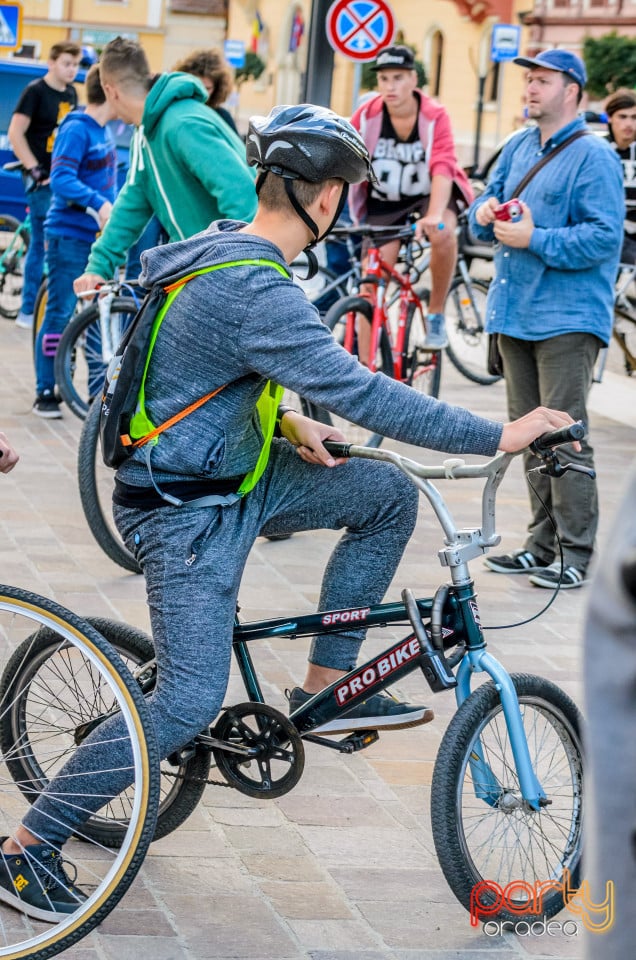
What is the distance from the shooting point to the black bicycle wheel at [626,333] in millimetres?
11047

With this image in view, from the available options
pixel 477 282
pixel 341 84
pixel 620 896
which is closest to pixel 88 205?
pixel 477 282

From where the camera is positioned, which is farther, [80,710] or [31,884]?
[80,710]

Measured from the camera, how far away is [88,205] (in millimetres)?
8891

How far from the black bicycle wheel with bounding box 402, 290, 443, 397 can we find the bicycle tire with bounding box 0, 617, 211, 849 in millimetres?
5449

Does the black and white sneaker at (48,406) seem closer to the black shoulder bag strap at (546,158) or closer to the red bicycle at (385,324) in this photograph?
the red bicycle at (385,324)

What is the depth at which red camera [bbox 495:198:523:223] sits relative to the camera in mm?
6016

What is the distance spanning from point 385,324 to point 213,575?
210 inches

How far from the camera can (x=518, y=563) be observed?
6.60 m

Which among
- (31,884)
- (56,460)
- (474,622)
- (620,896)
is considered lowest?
(56,460)

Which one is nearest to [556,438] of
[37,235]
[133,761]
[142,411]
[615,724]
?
[142,411]

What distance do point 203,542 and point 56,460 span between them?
477 centimetres

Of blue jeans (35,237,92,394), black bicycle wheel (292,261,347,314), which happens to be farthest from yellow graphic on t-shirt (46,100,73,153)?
blue jeans (35,237,92,394)

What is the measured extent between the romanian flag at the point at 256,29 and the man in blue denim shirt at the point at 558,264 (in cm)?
6295

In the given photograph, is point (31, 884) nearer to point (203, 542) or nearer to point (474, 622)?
point (203, 542)
